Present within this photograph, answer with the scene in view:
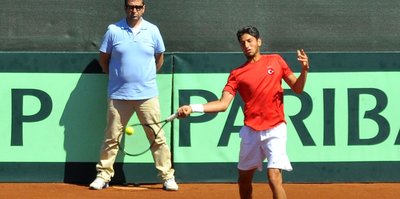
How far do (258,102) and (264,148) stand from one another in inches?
13.8

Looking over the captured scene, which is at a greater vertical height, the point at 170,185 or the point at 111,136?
the point at 111,136

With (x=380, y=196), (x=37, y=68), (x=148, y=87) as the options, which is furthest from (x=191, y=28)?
(x=380, y=196)

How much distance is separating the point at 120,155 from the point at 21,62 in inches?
50.9

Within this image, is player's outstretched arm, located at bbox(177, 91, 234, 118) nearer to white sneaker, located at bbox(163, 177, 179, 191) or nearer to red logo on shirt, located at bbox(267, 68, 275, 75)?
red logo on shirt, located at bbox(267, 68, 275, 75)

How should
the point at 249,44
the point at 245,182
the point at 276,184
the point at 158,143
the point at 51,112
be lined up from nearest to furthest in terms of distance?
the point at 276,184, the point at 249,44, the point at 245,182, the point at 158,143, the point at 51,112

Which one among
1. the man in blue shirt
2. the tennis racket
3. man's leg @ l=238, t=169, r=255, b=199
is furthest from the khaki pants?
man's leg @ l=238, t=169, r=255, b=199

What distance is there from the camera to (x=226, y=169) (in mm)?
9445

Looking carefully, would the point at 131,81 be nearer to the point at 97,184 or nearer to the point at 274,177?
the point at 97,184

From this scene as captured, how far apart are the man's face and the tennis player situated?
5.63 ft

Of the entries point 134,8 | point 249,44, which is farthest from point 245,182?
point 134,8

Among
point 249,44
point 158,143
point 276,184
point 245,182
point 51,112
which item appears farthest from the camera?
point 51,112

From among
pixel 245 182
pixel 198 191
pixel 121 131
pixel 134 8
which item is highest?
pixel 134 8

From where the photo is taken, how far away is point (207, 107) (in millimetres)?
A: 7207

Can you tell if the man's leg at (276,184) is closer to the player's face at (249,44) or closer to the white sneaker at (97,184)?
the player's face at (249,44)
